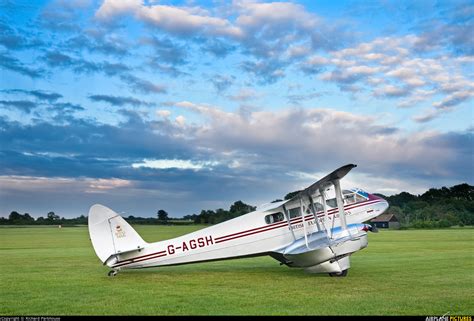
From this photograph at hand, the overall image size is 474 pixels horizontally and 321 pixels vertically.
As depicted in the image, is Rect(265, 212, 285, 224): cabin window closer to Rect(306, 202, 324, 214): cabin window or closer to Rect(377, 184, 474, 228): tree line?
Rect(306, 202, 324, 214): cabin window

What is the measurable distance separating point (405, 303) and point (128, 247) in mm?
9193

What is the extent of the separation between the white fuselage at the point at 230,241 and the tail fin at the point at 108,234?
31 cm

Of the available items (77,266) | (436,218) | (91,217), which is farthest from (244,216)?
(436,218)

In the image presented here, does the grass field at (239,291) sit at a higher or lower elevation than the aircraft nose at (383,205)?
lower

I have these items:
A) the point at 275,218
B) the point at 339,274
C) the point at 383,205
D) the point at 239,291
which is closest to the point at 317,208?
the point at 275,218

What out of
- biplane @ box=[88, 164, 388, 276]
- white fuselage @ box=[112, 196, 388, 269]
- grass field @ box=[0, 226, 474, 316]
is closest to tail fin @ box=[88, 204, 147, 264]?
Result: biplane @ box=[88, 164, 388, 276]

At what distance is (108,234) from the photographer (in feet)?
54.9

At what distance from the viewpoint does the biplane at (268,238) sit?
54.0ft

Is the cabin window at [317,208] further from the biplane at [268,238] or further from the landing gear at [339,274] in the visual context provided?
the landing gear at [339,274]

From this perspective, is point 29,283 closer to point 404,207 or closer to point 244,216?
point 244,216

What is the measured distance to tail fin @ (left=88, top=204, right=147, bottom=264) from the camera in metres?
16.7

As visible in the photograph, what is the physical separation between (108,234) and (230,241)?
4183 mm

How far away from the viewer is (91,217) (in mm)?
16719

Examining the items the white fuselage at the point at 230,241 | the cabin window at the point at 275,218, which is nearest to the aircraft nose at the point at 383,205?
the white fuselage at the point at 230,241
